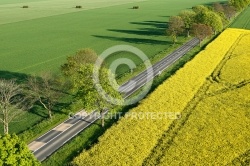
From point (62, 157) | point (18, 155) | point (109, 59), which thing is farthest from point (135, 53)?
point (18, 155)

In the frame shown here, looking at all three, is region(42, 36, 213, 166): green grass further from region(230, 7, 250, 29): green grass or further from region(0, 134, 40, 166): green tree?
region(230, 7, 250, 29): green grass

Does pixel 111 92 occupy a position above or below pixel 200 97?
above

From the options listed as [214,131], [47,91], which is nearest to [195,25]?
[214,131]

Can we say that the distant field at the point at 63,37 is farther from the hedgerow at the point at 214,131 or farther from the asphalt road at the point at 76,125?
the hedgerow at the point at 214,131

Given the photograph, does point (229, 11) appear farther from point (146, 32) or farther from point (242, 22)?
point (146, 32)

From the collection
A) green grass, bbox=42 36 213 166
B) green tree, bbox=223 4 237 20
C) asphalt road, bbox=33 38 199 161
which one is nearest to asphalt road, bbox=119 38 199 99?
asphalt road, bbox=33 38 199 161

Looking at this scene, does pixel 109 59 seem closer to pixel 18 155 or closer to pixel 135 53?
pixel 135 53

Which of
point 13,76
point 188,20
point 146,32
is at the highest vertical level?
point 188,20
